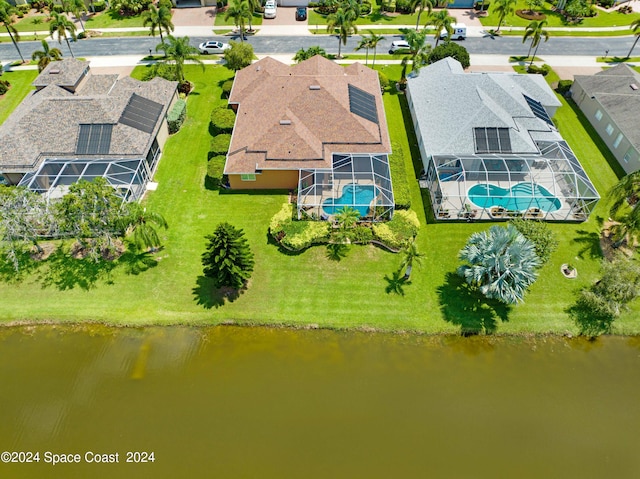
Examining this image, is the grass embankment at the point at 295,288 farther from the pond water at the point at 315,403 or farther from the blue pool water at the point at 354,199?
the blue pool water at the point at 354,199

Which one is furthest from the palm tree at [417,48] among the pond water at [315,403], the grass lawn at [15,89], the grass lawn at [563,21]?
the grass lawn at [15,89]

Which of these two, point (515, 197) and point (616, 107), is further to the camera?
point (616, 107)

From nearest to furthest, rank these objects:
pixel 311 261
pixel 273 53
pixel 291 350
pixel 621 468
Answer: pixel 621 468 < pixel 291 350 < pixel 311 261 < pixel 273 53

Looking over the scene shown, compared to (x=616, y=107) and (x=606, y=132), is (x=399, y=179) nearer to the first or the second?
(x=606, y=132)

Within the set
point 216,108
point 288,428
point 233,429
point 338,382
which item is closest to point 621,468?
point 338,382

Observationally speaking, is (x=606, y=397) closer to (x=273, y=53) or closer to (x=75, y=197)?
(x=75, y=197)

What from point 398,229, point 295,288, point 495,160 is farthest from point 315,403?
point 495,160

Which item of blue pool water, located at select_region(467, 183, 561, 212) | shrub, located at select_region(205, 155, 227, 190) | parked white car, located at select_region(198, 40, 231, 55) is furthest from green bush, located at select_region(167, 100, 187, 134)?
blue pool water, located at select_region(467, 183, 561, 212)
